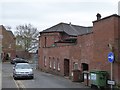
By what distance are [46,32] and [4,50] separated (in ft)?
133

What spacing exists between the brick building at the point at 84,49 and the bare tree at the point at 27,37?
35.8 metres

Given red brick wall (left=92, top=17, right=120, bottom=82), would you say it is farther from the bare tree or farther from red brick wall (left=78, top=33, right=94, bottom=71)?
the bare tree

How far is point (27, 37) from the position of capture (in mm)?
86750

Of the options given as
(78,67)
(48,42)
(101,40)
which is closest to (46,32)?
(48,42)

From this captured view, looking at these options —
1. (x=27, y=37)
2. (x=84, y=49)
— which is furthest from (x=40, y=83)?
(x=27, y=37)

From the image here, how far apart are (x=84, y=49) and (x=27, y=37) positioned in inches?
2317

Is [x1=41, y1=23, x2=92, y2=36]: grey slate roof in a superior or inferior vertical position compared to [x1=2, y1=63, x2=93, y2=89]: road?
superior

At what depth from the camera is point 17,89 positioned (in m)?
22.1

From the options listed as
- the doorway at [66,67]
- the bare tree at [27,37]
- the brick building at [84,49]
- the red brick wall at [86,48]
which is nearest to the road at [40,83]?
the brick building at [84,49]

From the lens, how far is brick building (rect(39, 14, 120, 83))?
21594 millimetres

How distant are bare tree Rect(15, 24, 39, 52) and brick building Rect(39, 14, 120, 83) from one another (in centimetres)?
3579

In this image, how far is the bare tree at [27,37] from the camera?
285 feet

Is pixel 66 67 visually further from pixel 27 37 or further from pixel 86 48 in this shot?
pixel 27 37

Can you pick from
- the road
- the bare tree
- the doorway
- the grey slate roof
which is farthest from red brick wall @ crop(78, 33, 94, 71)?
the bare tree
